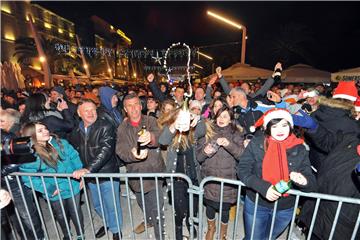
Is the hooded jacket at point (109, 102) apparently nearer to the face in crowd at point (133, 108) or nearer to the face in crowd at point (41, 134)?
the face in crowd at point (133, 108)

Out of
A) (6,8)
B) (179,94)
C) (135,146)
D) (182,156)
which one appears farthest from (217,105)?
(6,8)

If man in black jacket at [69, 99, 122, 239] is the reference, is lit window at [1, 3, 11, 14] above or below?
above

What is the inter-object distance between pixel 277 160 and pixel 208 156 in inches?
35.7

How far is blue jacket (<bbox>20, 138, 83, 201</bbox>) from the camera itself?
305 cm

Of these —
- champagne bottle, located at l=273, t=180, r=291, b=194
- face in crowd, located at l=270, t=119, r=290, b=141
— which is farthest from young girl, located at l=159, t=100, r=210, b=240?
champagne bottle, located at l=273, t=180, r=291, b=194

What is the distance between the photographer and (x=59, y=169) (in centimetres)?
317

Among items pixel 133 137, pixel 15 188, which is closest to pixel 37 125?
pixel 15 188

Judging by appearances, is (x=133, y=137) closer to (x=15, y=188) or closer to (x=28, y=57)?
(x=15, y=188)

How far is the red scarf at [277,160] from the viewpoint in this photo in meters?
2.45

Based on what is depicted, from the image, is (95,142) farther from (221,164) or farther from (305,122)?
(305,122)

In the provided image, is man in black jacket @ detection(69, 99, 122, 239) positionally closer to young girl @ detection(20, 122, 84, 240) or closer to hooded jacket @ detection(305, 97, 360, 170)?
young girl @ detection(20, 122, 84, 240)

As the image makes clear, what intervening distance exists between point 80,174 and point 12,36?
4794cm

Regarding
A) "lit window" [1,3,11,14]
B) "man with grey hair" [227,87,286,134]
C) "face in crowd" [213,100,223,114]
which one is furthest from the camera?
"lit window" [1,3,11,14]

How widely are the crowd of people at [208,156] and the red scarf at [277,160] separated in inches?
0.4
